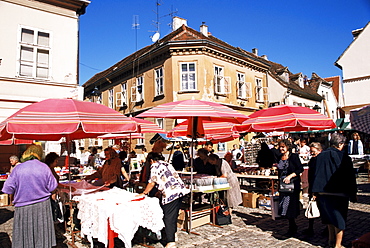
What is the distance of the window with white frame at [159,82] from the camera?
20469 millimetres

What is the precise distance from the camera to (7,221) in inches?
280

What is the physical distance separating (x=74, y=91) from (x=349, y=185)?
440 inches

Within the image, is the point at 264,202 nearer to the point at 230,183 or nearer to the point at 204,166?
the point at 230,183

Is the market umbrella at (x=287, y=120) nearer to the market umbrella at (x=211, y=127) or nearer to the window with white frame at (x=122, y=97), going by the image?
the market umbrella at (x=211, y=127)

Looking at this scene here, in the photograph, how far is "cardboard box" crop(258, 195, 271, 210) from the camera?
303 inches

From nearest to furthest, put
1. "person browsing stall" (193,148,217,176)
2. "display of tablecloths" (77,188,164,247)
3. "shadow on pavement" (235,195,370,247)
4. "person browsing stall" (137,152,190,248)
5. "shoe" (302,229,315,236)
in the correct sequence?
"display of tablecloths" (77,188,164,247) < "person browsing stall" (137,152,190,248) < "shadow on pavement" (235,195,370,247) < "shoe" (302,229,315,236) < "person browsing stall" (193,148,217,176)

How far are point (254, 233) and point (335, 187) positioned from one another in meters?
2.00

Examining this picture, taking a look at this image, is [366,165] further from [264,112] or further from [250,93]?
[250,93]

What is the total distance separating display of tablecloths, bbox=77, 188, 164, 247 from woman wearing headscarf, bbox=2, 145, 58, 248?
2.36 ft

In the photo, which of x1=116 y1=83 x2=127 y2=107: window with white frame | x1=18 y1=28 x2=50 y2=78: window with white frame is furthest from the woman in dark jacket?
x1=116 y1=83 x2=127 y2=107: window with white frame

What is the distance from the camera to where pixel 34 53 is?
38.4 ft

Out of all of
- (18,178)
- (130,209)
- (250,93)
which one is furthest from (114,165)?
(250,93)

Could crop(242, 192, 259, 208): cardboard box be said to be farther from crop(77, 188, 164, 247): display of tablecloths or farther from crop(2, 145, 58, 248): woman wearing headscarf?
crop(2, 145, 58, 248): woman wearing headscarf

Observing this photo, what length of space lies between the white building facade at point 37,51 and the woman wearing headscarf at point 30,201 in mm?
8624
